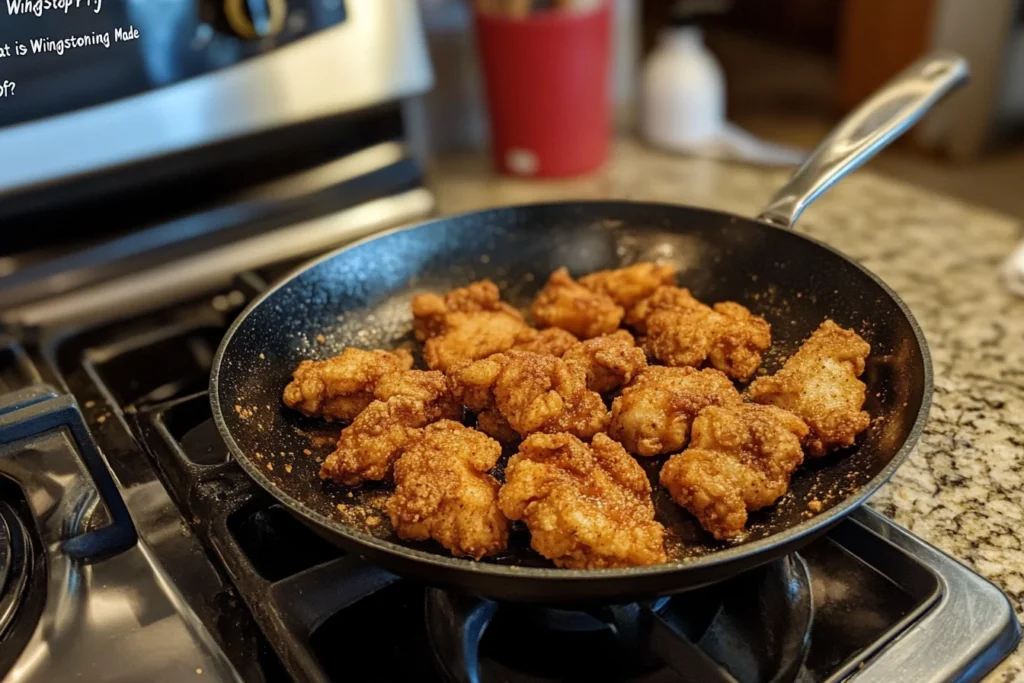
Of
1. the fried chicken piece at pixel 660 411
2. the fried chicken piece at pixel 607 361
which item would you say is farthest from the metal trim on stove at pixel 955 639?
the fried chicken piece at pixel 607 361

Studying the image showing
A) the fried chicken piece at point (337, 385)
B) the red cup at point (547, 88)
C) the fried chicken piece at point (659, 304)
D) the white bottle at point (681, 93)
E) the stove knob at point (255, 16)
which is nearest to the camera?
the fried chicken piece at point (337, 385)

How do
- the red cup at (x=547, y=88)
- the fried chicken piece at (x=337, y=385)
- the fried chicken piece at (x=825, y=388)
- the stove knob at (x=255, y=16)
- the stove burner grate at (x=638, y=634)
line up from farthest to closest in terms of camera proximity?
the red cup at (x=547, y=88) → the stove knob at (x=255, y=16) → the fried chicken piece at (x=337, y=385) → the fried chicken piece at (x=825, y=388) → the stove burner grate at (x=638, y=634)

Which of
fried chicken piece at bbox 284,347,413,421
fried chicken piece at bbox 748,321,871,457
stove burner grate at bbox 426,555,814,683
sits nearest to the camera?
stove burner grate at bbox 426,555,814,683

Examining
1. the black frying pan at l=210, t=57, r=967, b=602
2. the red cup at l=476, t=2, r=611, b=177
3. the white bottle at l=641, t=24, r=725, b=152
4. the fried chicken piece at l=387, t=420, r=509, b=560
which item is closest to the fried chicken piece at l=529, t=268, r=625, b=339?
the black frying pan at l=210, t=57, r=967, b=602

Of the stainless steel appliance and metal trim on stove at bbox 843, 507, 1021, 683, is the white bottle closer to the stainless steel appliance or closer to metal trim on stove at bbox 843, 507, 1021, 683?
the stainless steel appliance

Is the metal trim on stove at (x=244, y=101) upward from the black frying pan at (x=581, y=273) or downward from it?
upward

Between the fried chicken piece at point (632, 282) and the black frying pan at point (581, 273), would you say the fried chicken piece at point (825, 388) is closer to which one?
the black frying pan at point (581, 273)
